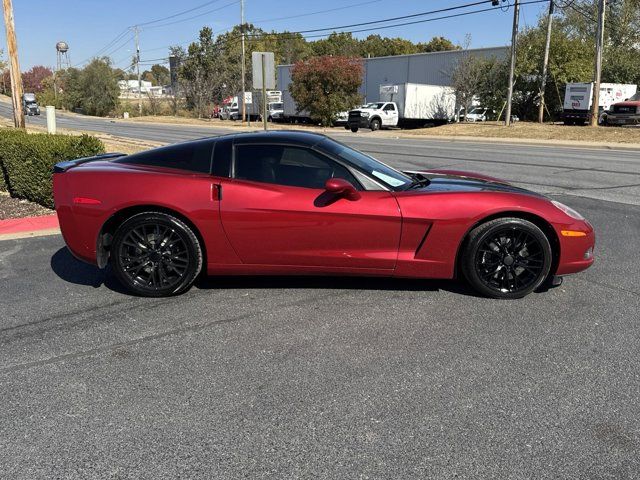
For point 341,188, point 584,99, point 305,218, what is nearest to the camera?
point 341,188

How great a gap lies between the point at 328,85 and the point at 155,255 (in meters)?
38.0

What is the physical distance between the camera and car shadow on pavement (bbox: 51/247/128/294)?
198 inches

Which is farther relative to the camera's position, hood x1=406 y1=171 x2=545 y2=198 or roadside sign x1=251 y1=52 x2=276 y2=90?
roadside sign x1=251 y1=52 x2=276 y2=90

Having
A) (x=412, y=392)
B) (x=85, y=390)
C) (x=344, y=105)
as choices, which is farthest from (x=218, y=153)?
(x=344, y=105)

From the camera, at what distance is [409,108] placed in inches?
1544

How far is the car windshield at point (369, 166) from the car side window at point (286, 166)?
127mm

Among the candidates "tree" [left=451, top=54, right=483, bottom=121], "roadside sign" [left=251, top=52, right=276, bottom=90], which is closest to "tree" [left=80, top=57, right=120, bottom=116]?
"tree" [left=451, top=54, right=483, bottom=121]

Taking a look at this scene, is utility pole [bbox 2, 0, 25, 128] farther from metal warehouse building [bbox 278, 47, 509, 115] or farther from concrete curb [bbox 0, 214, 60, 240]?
metal warehouse building [bbox 278, 47, 509, 115]

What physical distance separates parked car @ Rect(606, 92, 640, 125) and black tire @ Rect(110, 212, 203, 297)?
31.5 metres

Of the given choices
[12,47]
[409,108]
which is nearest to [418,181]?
[12,47]

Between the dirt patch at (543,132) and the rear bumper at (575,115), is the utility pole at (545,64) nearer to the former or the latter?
the rear bumper at (575,115)

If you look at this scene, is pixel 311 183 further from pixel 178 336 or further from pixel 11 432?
pixel 11 432

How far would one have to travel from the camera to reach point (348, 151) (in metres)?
4.89

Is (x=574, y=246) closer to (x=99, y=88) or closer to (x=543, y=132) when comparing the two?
(x=543, y=132)
